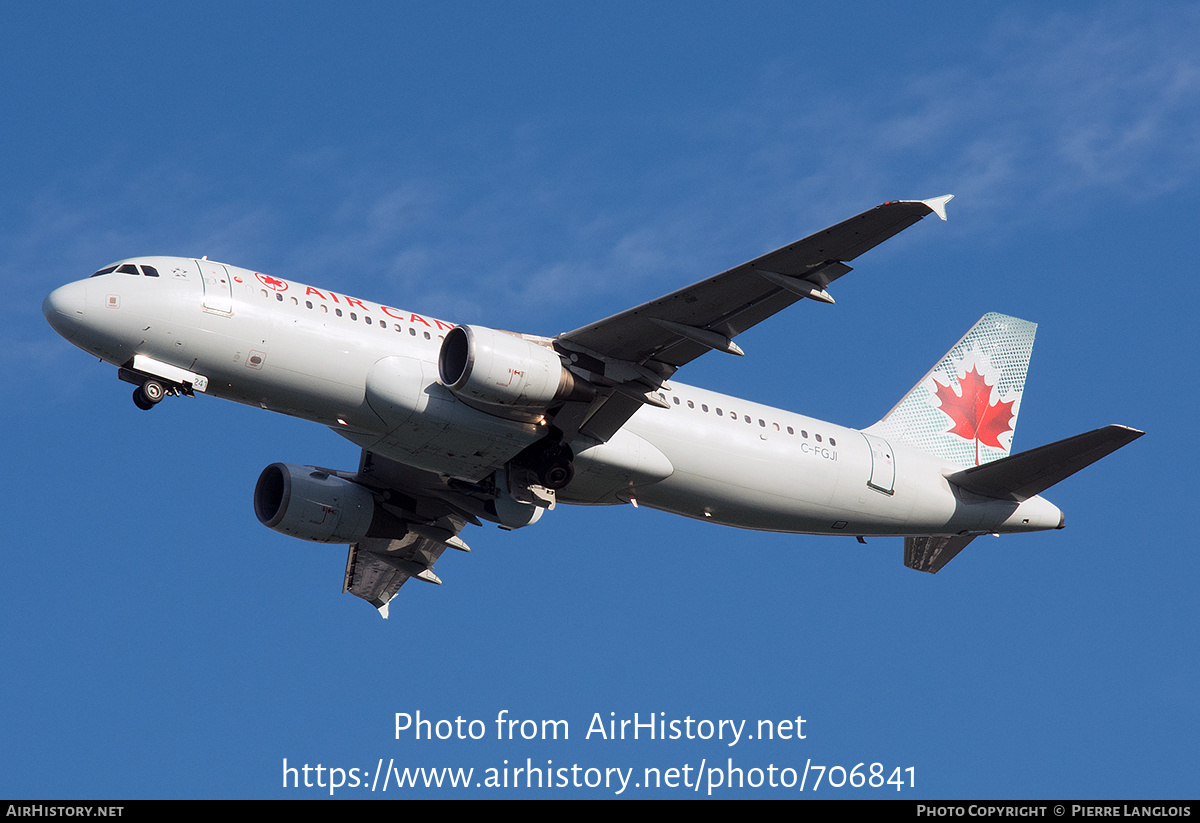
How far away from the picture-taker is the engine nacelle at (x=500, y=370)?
3231 centimetres

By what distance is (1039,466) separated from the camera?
38.4 m

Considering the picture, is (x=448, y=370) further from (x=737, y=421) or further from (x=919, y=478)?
(x=919, y=478)

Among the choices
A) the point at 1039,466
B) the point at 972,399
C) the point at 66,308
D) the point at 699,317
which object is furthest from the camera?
the point at 972,399

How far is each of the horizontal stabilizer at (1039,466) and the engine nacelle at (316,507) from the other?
15847 mm

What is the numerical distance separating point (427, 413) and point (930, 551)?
16.8 metres

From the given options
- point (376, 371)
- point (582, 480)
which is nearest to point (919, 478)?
point (582, 480)

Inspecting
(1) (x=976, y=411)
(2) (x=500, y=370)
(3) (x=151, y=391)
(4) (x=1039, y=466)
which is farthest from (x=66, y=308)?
(1) (x=976, y=411)

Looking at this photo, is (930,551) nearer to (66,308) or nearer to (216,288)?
(216,288)

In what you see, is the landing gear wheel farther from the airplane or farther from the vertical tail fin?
the vertical tail fin

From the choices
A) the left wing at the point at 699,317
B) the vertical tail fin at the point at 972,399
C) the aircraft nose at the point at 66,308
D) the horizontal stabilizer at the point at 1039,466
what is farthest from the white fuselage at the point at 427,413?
the vertical tail fin at the point at 972,399

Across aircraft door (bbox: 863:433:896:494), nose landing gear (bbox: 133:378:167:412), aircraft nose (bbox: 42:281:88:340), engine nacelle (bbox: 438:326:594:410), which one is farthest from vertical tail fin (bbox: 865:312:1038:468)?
aircraft nose (bbox: 42:281:88:340)

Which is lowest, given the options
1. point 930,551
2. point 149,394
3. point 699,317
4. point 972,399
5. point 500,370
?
point 149,394

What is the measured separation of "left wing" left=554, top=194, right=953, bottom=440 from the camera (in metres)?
30.4
